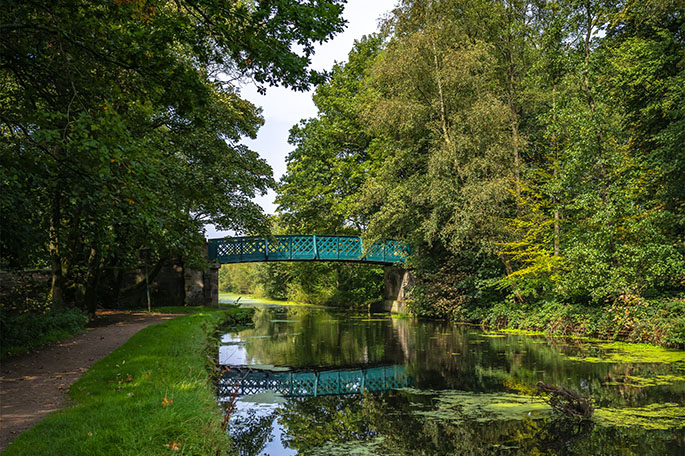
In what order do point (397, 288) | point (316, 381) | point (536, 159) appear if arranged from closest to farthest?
point (316, 381), point (536, 159), point (397, 288)

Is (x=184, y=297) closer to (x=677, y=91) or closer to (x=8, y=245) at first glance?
(x=8, y=245)

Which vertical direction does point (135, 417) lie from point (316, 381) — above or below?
above

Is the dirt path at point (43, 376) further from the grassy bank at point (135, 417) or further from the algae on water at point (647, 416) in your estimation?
the algae on water at point (647, 416)

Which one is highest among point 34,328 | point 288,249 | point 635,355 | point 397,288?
point 288,249

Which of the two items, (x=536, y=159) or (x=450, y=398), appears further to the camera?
(x=536, y=159)

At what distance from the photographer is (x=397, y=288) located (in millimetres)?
29484

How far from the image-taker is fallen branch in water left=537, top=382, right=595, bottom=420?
682cm

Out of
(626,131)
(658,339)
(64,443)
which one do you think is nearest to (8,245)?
(64,443)

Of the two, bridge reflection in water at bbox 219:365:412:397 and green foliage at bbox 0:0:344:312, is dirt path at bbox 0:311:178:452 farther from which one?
bridge reflection in water at bbox 219:365:412:397

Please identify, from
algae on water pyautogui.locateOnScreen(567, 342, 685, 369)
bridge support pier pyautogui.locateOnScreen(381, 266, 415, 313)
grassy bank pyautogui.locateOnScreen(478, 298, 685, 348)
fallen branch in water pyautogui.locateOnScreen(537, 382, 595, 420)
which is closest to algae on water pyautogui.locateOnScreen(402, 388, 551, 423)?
fallen branch in water pyautogui.locateOnScreen(537, 382, 595, 420)

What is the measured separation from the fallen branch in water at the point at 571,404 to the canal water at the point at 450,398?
13 centimetres

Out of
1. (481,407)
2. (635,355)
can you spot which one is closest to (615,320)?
(635,355)

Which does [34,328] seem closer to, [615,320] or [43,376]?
[43,376]

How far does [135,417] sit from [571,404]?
5.80 m
